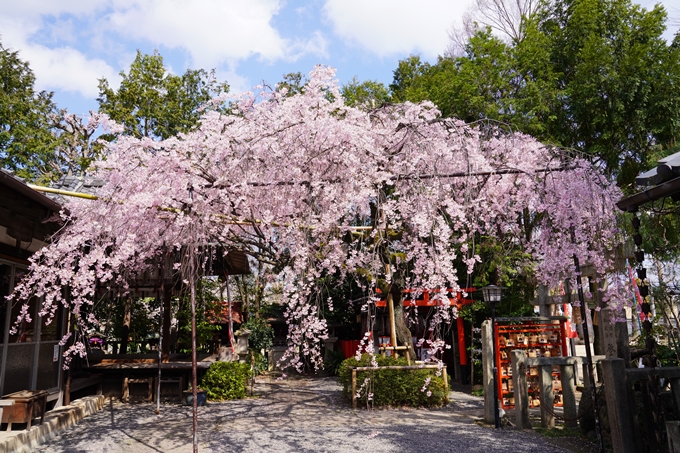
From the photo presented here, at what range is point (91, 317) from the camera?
736 centimetres

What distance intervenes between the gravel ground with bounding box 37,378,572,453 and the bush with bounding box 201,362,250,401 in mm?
404

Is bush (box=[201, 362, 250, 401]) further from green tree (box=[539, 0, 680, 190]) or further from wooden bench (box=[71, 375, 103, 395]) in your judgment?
green tree (box=[539, 0, 680, 190])

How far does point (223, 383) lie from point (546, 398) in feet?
21.5

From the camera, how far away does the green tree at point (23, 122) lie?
17.0 m

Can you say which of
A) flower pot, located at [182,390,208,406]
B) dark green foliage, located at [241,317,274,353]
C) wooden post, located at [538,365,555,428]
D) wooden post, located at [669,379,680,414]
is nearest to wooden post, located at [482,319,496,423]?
wooden post, located at [538,365,555,428]

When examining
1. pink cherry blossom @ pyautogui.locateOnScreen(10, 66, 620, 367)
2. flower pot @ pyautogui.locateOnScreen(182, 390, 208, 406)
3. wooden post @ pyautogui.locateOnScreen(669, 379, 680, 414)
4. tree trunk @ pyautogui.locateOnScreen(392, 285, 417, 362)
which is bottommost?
flower pot @ pyautogui.locateOnScreen(182, 390, 208, 406)

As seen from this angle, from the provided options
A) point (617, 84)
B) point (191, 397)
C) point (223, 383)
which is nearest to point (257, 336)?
point (223, 383)

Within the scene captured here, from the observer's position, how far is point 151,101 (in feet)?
56.3

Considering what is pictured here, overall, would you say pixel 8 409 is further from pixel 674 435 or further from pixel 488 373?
pixel 674 435

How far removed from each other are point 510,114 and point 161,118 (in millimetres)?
11857

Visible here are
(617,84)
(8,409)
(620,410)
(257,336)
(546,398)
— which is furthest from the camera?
(257,336)

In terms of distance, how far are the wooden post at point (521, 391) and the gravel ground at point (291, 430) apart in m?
0.30

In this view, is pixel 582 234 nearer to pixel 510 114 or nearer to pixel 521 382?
pixel 521 382

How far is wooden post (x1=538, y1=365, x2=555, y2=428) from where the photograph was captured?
7258 mm
